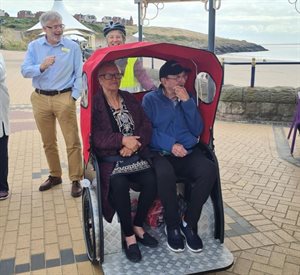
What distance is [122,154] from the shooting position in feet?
8.63

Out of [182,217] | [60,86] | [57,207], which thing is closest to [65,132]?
[60,86]

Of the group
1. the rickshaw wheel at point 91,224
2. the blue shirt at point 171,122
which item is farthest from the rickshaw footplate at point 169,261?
the blue shirt at point 171,122

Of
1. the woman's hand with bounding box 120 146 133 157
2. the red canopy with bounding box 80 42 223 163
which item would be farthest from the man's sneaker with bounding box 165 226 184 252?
the red canopy with bounding box 80 42 223 163

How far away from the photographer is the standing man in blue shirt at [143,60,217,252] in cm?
260

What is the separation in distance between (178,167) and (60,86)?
5.43ft

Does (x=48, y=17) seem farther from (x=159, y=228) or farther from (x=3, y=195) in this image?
(x=159, y=228)

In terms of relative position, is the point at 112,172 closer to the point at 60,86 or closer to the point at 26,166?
the point at 60,86

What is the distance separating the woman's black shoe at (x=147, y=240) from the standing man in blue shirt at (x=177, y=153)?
0.10 metres

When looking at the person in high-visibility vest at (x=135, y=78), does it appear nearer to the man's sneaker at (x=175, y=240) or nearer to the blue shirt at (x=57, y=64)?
the blue shirt at (x=57, y=64)

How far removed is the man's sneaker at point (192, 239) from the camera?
101 inches

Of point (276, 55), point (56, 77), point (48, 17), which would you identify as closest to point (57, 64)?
point (56, 77)

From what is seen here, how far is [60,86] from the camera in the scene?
12.3 ft

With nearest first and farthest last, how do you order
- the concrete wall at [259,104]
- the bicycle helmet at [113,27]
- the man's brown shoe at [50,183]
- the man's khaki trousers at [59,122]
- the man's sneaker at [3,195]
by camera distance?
the bicycle helmet at [113,27], the man's khaki trousers at [59,122], the man's sneaker at [3,195], the man's brown shoe at [50,183], the concrete wall at [259,104]

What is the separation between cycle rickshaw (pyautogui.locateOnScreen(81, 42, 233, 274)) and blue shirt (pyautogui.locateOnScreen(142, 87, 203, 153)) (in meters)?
0.15
